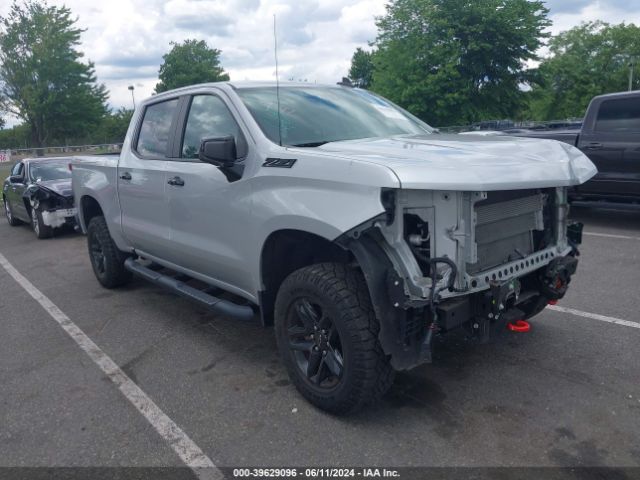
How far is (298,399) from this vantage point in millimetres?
3570

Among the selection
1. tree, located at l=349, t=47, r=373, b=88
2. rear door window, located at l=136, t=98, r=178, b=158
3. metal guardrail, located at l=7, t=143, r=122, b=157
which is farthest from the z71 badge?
tree, located at l=349, t=47, r=373, b=88

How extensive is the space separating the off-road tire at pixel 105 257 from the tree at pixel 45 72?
101ft

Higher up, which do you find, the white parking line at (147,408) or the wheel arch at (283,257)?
the wheel arch at (283,257)

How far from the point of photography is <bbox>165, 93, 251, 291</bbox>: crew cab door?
12.5 feet

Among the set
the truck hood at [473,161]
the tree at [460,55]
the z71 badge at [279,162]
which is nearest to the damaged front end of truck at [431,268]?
the truck hood at [473,161]

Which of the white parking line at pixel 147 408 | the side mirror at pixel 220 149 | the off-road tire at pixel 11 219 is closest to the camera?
the white parking line at pixel 147 408

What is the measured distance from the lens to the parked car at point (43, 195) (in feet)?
33.6

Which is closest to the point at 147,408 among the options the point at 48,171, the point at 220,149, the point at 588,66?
the point at 220,149

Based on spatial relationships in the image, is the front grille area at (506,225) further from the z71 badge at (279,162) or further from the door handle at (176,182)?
the door handle at (176,182)

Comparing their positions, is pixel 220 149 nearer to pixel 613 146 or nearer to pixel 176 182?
pixel 176 182

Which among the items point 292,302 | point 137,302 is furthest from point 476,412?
point 137,302

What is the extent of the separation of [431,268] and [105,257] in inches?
173

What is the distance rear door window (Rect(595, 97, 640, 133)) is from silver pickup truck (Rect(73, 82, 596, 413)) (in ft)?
17.8

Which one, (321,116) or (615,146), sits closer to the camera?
(321,116)
